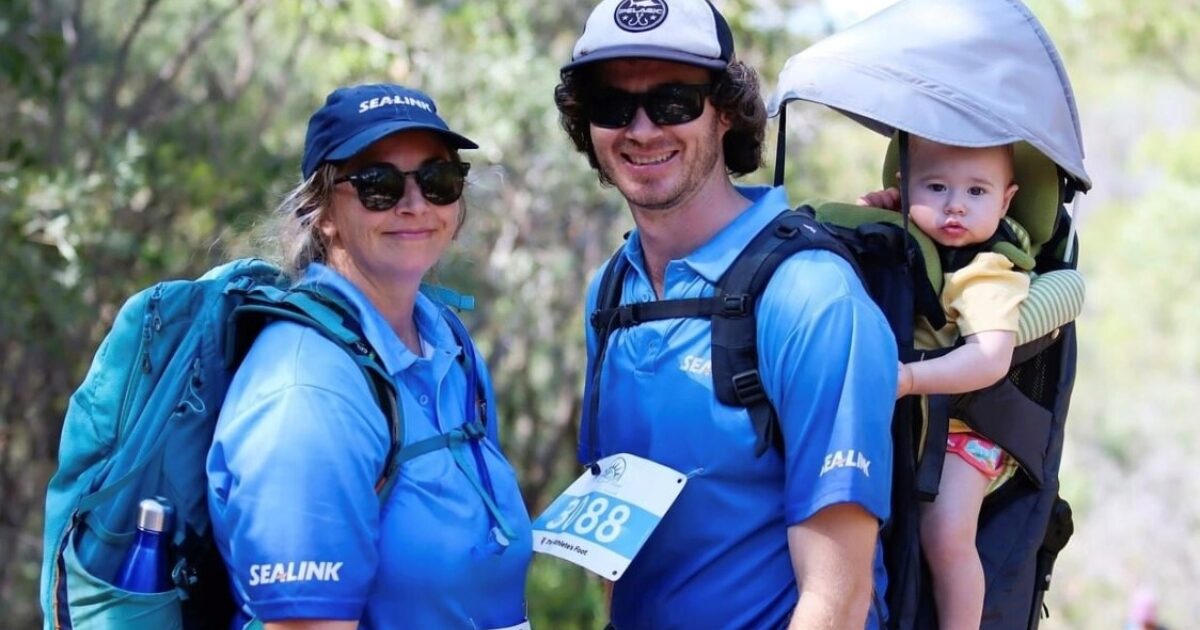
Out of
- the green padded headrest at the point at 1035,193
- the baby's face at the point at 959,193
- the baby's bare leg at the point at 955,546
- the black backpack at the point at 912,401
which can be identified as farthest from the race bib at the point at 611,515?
the green padded headrest at the point at 1035,193

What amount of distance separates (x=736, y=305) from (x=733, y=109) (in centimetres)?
54

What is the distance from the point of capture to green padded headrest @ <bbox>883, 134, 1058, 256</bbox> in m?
3.64

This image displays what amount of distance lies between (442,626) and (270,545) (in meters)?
0.42

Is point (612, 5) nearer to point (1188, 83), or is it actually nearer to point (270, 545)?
point (270, 545)

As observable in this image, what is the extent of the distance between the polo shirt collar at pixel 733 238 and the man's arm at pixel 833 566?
0.58 m

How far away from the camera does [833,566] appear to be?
295cm

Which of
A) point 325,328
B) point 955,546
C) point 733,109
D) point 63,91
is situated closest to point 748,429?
point 955,546

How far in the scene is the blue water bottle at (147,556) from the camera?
279cm

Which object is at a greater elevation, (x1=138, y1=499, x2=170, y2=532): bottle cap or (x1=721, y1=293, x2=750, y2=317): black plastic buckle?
(x1=721, y1=293, x2=750, y2=317): black plastic buckle

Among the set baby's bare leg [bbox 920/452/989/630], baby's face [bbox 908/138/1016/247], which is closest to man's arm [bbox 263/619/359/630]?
baby's bare leg [bbox 920/452/989/630]

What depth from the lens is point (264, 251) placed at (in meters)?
3.20

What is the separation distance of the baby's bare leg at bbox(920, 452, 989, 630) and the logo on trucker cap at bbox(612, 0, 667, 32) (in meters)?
1.21

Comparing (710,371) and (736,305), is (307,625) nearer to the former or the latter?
(710,371)

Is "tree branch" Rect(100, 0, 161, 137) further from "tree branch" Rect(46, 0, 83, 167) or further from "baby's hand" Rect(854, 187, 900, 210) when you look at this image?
"baby's hand" Rect(854, 187, 900, 210)
